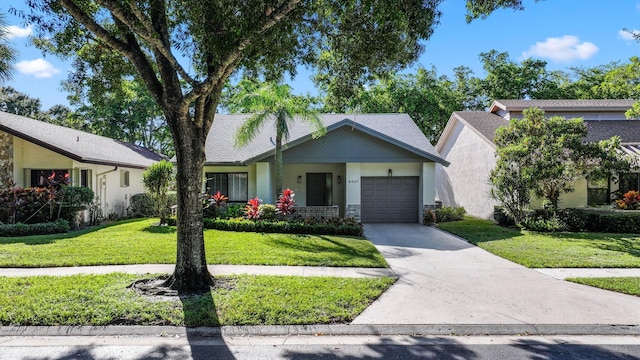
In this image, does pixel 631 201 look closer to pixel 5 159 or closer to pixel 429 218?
pixel 429 218

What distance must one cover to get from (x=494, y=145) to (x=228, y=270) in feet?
46.4

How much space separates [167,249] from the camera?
10625 millimetres

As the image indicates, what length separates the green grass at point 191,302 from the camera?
18.5 feet

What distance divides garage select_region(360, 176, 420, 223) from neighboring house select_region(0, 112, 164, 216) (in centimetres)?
1185

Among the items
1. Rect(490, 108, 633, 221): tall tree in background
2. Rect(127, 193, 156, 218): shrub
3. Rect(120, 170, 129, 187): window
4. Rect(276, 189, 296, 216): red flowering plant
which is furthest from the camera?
Rect(120, 170, 129, 187): window

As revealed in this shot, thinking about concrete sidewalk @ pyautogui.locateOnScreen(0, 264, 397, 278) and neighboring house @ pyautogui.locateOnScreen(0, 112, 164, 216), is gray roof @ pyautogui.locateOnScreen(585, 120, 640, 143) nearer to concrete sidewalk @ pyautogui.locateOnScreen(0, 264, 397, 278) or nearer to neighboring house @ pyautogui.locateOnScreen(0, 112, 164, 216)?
concrete sidewalk @ pyautogui.locateOnScreen(0, 264, 397, 278)

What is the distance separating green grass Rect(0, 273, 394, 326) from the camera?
5.62 m

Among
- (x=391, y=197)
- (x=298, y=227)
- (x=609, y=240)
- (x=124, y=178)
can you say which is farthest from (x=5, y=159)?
(x=609, y=240)

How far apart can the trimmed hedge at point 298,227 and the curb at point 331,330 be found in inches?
329

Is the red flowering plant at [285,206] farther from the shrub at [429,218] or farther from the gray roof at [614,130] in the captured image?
the gray roof at [614,130]

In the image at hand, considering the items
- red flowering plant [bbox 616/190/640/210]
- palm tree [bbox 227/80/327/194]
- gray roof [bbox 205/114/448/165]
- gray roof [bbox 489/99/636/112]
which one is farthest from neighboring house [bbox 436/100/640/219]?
palm tree [bbox 227/80/327/194]

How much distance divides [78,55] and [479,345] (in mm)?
10103

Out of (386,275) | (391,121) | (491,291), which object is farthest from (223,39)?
(391,121)

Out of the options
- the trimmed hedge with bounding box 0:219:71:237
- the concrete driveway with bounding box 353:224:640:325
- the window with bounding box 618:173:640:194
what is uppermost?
the window with bounding box 618:173:640:194
